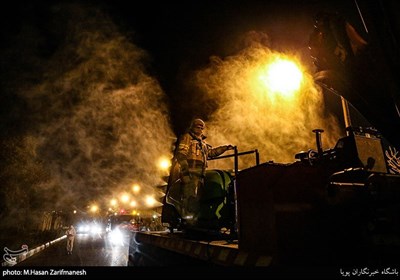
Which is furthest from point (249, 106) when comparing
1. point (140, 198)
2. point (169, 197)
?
point (140, 198)

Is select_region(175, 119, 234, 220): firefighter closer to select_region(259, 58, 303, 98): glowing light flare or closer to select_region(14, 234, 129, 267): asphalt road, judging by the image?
select_region(259, 58, 303, 98): glowing light flare

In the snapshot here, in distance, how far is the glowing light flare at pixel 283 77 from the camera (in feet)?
29.2

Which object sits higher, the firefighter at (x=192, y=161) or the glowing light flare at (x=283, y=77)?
the glowing light flare at (x=283, y=77)

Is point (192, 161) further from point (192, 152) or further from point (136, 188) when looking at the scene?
point (136, 188)

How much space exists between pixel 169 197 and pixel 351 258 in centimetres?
361

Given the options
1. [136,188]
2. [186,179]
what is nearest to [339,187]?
[186,179]

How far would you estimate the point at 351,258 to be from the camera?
2.27 metres

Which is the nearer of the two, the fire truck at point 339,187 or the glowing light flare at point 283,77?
the fire truck at point 339,187

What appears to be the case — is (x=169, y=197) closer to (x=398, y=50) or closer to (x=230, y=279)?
(x=230, y=279)

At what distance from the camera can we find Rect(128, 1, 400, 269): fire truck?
7.27 feet

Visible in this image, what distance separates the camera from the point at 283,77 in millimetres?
8977

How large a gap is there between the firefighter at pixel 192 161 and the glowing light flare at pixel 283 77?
4937 mm

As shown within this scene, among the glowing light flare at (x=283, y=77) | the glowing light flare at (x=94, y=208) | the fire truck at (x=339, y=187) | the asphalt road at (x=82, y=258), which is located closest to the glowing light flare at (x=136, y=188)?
the asphalt road at (x=82, y=258)

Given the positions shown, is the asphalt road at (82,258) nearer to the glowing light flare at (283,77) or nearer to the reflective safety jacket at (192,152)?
the reflective safety jacket at (192,152)
